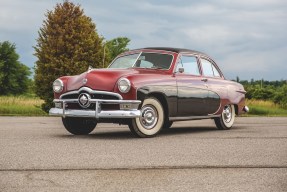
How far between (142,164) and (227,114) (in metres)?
5.90

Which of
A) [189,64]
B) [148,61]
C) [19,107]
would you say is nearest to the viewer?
[148,61]

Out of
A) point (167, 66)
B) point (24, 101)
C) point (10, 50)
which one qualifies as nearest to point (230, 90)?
point (167, 66)

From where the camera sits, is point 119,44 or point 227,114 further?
point 119,44

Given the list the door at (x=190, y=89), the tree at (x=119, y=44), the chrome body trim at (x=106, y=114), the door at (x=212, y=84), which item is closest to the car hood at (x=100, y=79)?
the chrome body trim at (x=106, y=114)

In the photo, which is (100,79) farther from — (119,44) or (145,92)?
(119,44)

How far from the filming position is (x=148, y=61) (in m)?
9.65

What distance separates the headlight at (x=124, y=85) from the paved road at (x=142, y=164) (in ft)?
2.89

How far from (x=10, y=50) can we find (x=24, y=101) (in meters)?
30.7

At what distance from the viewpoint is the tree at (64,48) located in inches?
949

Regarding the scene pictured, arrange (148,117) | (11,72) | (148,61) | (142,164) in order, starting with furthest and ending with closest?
(11,72) < (148,61) < (148,117) < (142,164)

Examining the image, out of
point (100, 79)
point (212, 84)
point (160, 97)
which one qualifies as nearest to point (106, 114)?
point (100, 79)

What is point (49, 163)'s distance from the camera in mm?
5730

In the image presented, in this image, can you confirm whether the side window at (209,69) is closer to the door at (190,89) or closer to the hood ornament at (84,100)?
the door at (190,89)

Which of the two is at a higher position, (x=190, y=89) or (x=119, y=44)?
(x=119, y=44)
